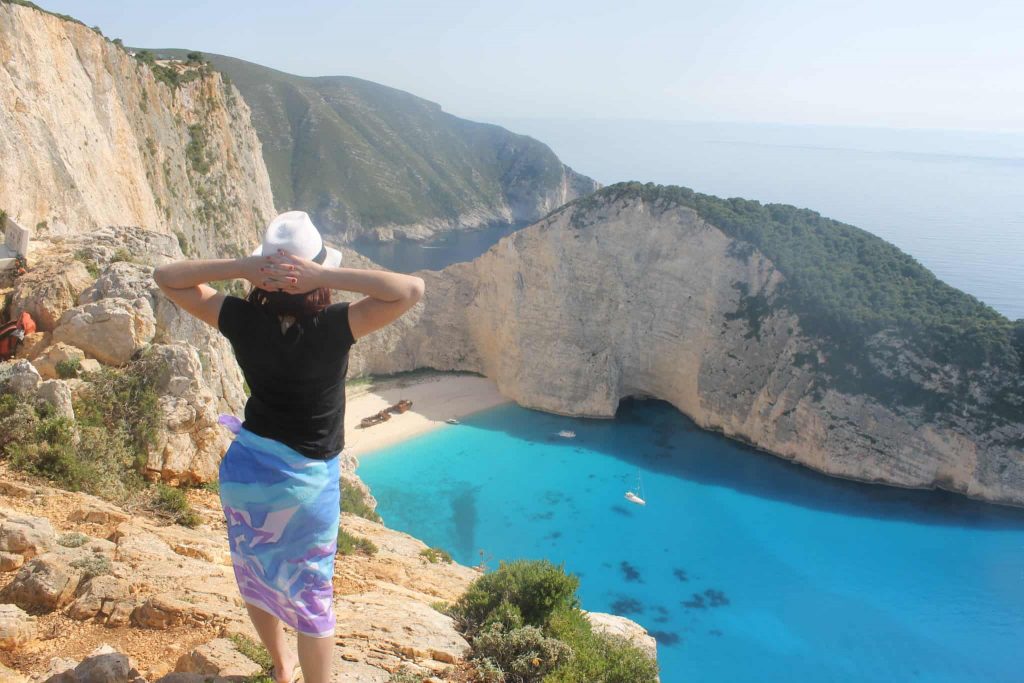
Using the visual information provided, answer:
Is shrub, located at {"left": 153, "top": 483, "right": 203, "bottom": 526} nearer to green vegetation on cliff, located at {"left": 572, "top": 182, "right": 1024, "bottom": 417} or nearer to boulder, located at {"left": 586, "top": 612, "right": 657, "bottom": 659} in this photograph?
boulder, located at {"left": 586, "top": 612, "right": 657, "bottom": 659}

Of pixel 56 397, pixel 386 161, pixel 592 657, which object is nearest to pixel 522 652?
pixel 592 657

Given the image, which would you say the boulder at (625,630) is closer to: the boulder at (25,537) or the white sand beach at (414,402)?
the boulder at (25,537)

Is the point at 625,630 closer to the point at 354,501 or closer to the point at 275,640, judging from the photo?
the point at 275,640

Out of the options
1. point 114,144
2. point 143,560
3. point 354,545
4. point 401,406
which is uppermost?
point 114,144

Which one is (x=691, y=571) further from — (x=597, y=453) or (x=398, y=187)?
(x=398, y=187)

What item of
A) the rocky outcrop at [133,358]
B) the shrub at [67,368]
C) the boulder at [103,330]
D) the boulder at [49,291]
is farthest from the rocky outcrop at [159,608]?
the boulder at [49,291]

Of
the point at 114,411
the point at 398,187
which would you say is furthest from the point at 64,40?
the point at 398,187
